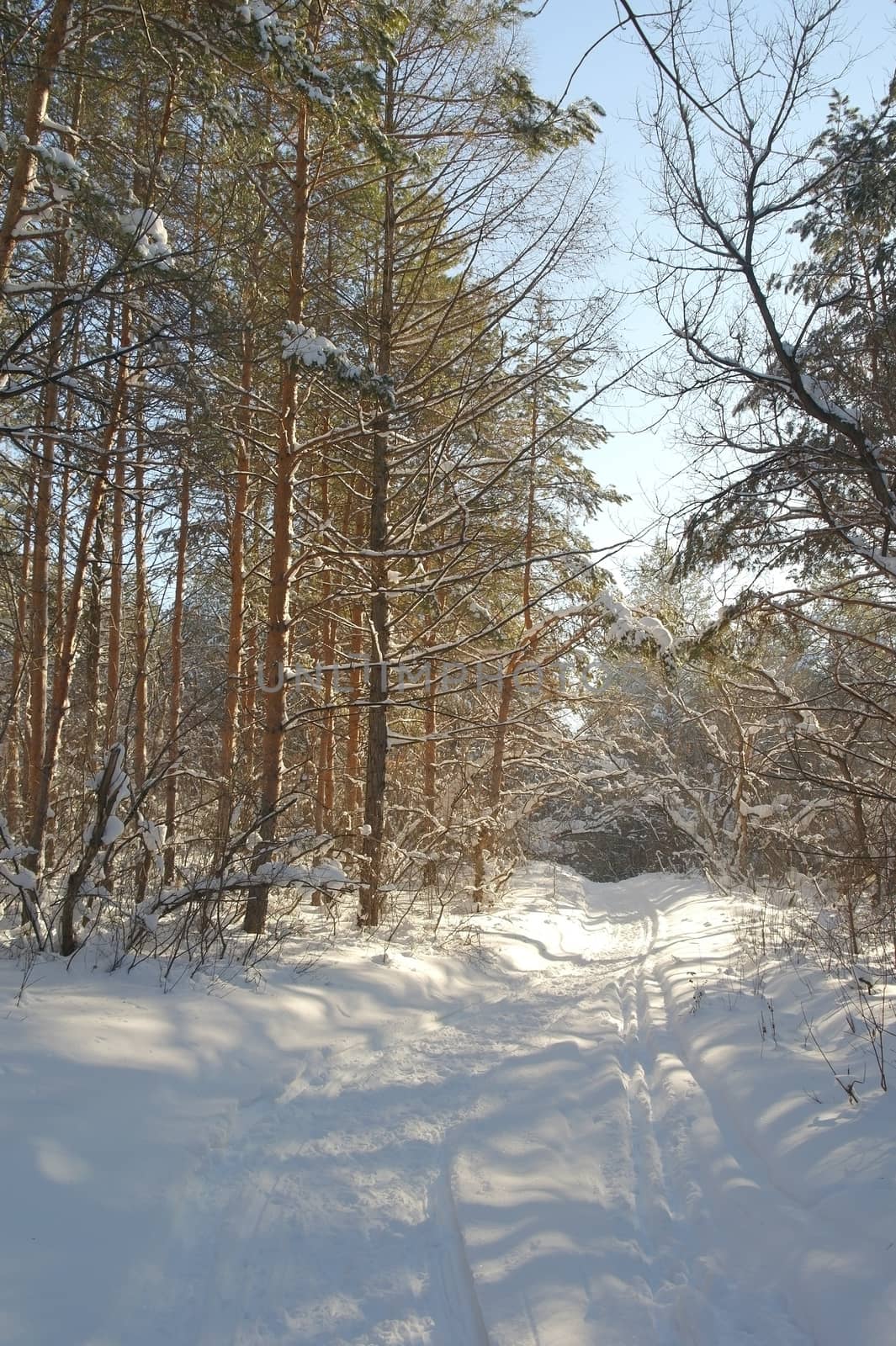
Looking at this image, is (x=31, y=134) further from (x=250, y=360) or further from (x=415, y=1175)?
(x=415, y=1175)

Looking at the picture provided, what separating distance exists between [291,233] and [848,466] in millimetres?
5767

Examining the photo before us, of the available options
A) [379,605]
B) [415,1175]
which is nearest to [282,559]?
[379,605]

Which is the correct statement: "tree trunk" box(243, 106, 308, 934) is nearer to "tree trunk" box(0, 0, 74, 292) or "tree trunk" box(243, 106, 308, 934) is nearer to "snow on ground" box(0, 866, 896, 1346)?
"snow on ground" box(0, 866, 896, 1346)

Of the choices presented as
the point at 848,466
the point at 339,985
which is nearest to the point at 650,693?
the point at 848,466

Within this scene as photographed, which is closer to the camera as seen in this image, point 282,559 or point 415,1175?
point 415,1175

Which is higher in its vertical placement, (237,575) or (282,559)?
(237,575)

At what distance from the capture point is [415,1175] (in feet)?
11.4

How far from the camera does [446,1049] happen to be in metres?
5.22

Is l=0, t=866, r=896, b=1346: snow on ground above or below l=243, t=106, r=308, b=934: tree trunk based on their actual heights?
below

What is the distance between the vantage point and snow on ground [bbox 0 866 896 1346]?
98.4 inches

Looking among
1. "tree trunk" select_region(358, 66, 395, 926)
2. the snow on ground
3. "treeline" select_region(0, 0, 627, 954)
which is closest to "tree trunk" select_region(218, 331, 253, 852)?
"treeline" select_region(0, 0, 627, 954)

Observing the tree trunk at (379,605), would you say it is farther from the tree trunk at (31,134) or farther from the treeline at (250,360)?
the tree trunk at (31,134)

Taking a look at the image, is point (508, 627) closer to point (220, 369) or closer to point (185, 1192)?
point (220, 369)

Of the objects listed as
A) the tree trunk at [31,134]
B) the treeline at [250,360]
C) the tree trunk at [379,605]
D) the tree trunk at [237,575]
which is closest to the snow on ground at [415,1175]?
the treeline at [250,360]
